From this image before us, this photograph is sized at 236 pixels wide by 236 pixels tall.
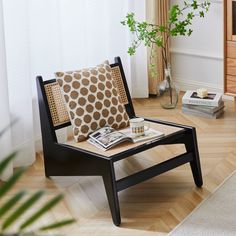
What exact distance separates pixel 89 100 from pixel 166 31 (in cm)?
158

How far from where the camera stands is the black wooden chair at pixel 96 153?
268 centimetres

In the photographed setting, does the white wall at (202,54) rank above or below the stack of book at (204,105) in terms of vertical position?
above

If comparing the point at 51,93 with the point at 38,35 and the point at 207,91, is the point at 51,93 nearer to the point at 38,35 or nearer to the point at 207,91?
the point at 38,35

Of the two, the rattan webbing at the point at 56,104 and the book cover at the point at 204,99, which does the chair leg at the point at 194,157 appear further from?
the book cover at the point at 204,99

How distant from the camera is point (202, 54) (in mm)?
4566

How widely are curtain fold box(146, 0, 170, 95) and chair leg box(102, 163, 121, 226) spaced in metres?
1.86

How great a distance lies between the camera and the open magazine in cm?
281

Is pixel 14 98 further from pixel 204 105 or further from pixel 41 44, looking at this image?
pixel 204 105

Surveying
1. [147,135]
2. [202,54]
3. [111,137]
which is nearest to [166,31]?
[202,54]

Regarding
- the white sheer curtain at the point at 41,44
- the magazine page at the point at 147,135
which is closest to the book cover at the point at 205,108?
the white sheer curtain at the point at 41,44

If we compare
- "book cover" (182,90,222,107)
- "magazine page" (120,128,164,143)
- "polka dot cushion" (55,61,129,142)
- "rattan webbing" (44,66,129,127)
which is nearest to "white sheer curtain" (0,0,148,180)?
"rattan webbing" (44,66,129,127)

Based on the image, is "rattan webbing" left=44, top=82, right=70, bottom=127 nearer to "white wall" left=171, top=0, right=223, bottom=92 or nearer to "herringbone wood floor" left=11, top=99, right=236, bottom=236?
"herringbone wood floor" left=11, top=99, right=236, bottom=236

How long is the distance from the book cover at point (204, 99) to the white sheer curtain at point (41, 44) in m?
0.55

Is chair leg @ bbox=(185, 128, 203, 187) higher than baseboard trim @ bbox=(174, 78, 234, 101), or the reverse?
baseboard trim @ bbox=(174, 78, 234, 101)
